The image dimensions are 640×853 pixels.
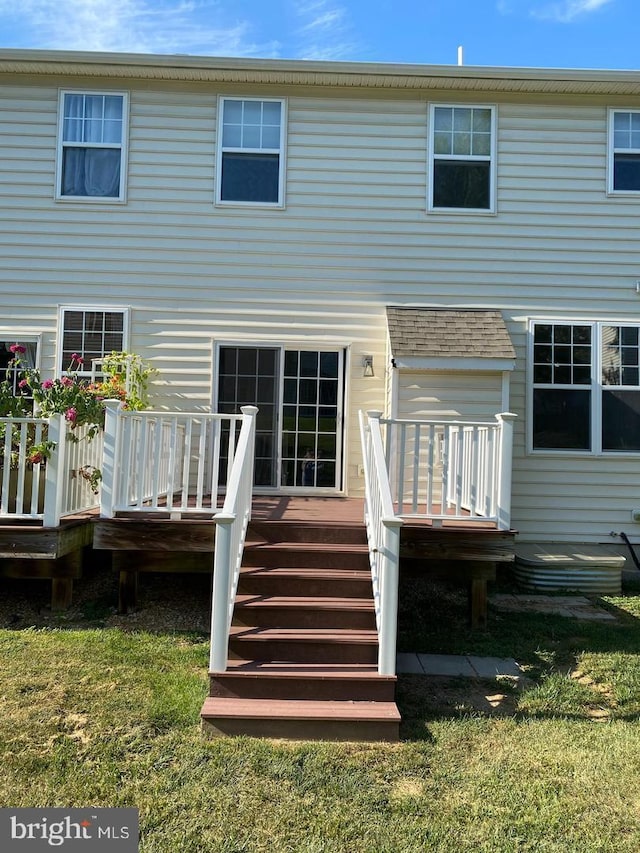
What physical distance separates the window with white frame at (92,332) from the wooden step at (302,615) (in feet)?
12.6

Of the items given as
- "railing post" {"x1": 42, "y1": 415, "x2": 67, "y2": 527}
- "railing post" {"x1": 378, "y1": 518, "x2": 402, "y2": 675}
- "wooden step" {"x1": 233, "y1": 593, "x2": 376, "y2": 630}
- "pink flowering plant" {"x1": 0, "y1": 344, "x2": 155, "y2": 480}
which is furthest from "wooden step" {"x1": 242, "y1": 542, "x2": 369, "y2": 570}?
"pink flowering plant" {"x1": 0, "y1": 344, "x2": 155, "y2": 480}

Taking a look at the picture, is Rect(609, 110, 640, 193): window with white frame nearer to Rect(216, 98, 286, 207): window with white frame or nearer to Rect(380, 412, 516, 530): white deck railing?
Rect(216, 98, 286, 207): window with white frame

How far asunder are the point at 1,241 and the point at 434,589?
6.04 meters

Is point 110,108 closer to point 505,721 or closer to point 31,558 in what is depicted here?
point 31,558

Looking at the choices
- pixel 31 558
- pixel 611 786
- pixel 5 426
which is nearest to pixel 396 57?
pixel 5 426

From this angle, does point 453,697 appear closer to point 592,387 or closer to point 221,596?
point 221,596

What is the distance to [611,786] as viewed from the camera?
2.87 meters

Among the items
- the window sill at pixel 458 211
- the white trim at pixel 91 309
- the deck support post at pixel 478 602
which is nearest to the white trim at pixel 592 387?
the window sill at pixel 458 211

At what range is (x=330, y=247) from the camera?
6.82m

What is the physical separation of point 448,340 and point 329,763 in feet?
14.5

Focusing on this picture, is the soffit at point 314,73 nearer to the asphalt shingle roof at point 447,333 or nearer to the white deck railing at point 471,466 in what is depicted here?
the asphalt shingle roof at point 447,333

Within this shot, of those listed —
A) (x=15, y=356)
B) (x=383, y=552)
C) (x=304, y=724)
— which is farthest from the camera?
(x=15, y=356)

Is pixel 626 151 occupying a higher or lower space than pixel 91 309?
higher

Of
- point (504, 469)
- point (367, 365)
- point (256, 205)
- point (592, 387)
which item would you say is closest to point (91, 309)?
point (256, 205)
